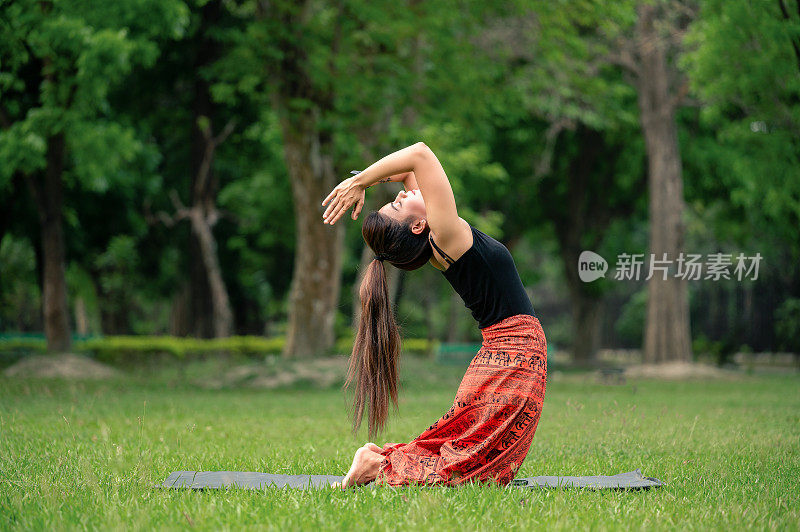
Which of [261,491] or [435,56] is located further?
[435,56]

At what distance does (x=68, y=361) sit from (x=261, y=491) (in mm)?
13290

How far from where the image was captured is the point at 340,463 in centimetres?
588

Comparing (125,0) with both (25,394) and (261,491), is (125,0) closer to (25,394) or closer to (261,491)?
(25,394)

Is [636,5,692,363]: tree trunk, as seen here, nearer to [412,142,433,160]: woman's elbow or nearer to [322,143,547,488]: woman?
[322,143,547,488]: woman

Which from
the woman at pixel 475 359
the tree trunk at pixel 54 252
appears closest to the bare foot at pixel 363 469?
the woman at pixel 475 359

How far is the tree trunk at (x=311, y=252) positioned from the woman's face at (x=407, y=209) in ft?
40.1

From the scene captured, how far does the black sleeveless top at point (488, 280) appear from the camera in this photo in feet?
14.1

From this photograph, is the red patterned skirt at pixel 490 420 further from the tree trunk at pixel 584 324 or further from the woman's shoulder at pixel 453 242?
the tree trunk at pixel 584 324

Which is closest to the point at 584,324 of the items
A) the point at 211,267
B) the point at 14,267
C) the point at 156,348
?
the point at 211,267

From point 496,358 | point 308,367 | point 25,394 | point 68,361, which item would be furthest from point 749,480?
point 68,361

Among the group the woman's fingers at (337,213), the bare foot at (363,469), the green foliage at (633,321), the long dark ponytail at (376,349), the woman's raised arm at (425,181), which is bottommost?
the green foliage at (633,321)

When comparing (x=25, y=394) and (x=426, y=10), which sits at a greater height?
(x=426, y=10)

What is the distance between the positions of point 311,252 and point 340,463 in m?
11.1

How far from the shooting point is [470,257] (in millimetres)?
4270
